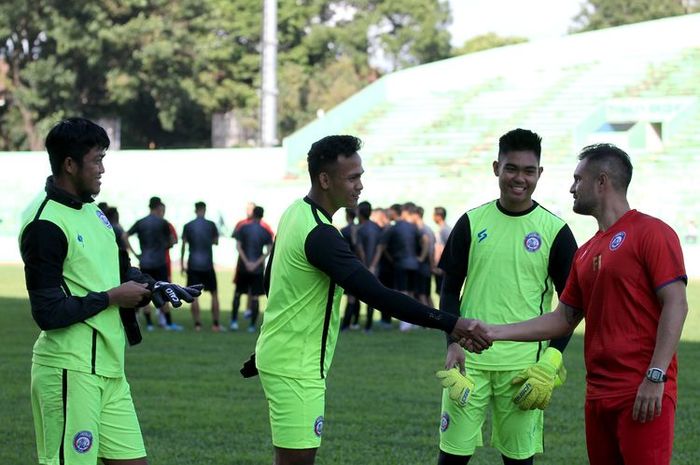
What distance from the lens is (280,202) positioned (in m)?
38.4

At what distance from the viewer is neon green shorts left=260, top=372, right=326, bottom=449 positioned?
19.3 ft

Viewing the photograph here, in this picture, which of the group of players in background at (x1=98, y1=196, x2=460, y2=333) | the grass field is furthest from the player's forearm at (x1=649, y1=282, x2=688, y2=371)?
the group of players in background at (x1=98, y1=196, x2=460, y2=333)

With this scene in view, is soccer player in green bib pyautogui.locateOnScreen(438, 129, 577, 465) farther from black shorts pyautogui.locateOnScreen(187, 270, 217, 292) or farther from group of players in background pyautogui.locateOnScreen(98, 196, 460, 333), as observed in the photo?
black shorts pyautogui.locateOnScreen(187, 270, 217, 292)

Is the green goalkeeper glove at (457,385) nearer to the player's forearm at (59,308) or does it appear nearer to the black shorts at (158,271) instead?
the player's forearm at (59,308)

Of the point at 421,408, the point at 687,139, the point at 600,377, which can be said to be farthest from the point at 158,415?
the point at 687,139

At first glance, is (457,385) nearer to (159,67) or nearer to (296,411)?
(296,411)

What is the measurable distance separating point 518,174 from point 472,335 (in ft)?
3.21

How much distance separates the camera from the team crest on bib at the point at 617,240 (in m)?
5.42

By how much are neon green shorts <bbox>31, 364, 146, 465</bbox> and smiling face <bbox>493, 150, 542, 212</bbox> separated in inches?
92.1

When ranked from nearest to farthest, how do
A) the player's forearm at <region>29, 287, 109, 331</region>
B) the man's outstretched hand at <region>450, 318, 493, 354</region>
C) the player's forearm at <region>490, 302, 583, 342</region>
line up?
1. the player's forearm at <region>29, 287, 109, 331</region>
2. the player's forearm at <region>490, 302, 583, 342</region>
3. the man's outstretched hand at <region>450, 318, 493, 354</region>

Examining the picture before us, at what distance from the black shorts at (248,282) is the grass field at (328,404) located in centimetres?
99

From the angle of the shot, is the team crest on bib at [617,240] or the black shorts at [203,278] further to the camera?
the black shorts at [203,278]

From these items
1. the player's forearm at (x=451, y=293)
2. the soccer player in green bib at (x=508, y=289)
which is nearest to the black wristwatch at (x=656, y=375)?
the soccer player in green bib at (x=508, y=289)

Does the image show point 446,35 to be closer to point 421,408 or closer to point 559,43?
point 559,43
